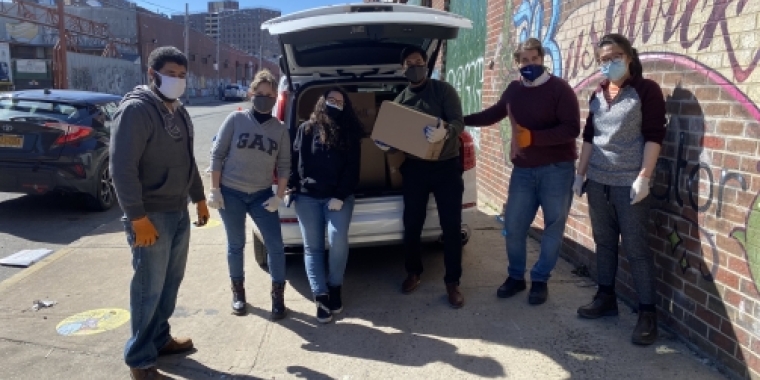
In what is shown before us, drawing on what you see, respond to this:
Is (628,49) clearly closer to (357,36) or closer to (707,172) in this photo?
(707,172)

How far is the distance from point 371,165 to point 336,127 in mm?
1277

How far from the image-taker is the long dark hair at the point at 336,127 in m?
3.89

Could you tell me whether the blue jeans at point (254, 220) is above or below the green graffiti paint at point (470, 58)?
below

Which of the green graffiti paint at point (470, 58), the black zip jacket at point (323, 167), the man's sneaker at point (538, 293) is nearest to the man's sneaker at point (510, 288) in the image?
the man's sneaker at point (538, 293)

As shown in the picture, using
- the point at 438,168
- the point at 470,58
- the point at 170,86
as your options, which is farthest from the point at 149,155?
the point at 470,58

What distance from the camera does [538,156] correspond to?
13.0ft

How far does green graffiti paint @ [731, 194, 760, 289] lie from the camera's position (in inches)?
111

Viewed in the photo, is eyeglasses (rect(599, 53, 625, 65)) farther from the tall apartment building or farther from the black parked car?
the tall apartment building

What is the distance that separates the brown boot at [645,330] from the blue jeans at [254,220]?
241 cm

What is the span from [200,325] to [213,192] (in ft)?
3.21

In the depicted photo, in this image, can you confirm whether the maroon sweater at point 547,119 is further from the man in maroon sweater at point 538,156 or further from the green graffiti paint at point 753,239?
the green graffiti paint at point 753,239

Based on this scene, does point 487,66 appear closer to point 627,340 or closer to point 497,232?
point 497,232

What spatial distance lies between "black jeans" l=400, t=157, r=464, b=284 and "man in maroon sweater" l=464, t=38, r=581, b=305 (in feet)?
1.43

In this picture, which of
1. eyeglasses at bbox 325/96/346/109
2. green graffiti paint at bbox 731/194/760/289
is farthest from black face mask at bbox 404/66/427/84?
green graffiti paint at bbox 731/194/760/289
